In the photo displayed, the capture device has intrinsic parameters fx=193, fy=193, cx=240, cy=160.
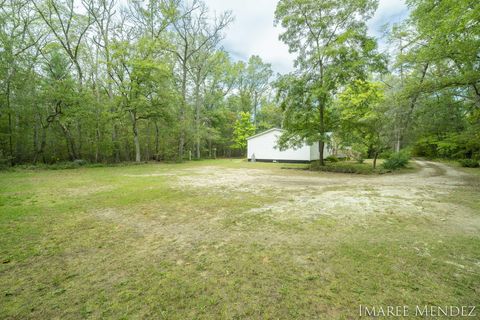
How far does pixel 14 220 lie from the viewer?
3.47 meters

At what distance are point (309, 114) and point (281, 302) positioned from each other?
37.5ft

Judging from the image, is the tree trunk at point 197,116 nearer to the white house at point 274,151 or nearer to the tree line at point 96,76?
the tree line at point 96,76

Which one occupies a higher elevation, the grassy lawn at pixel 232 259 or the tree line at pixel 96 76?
the tree line at pixel 96 76

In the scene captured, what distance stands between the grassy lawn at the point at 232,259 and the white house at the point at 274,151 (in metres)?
13.6

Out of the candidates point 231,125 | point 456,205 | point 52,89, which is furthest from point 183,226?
point 231,125

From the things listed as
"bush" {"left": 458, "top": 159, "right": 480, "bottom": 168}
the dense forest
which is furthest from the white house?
"bush" {"left": 458, "top": 159, "right": 480, "bottom": 168}

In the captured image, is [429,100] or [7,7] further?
[429,100]

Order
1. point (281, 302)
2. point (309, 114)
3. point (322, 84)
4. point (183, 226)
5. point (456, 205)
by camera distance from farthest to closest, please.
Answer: point (309, 114), point (322, 84), point (456, 205), point (183, 226), point (281, 302)

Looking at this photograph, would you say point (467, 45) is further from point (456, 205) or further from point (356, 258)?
point (356, 258)

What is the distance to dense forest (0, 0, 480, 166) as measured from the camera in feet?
32.4

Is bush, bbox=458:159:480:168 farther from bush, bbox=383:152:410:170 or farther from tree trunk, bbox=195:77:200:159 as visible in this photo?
tree trunk, bbox=195:77:200:159

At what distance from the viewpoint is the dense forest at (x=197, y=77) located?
9.88m

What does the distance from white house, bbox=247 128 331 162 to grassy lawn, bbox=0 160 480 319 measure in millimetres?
13563

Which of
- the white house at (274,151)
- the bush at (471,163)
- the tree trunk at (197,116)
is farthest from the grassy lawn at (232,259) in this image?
the tree trunk at (197,116)
